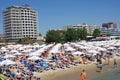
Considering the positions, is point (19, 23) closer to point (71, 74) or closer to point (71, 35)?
point (71, 35)

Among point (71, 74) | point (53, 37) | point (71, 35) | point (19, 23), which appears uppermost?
point (19, 23)

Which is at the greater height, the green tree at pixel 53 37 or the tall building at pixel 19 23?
the tall building at pixel 19 23

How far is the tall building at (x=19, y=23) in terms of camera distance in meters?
137

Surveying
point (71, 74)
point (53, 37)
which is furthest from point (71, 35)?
point (71, 74)

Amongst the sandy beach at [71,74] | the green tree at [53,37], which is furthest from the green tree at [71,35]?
the sandy beach at [71,74]

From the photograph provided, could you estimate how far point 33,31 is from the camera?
140 metres

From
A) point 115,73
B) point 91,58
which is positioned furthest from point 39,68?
point 91,58

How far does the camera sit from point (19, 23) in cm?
14038

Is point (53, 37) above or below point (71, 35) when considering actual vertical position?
below

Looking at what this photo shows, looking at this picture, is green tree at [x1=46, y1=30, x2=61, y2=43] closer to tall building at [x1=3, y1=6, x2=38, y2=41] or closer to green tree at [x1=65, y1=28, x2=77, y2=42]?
green tree at [x1=65, y1=28, x2=77, y2=42]

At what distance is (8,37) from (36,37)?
15.7 m

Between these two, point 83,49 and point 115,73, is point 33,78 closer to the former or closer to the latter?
point 115,73

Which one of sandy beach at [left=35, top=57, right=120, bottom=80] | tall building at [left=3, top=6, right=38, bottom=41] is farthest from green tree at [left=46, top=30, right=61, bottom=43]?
sandy beach at [left=35, top=57, right=120, bottom=80]

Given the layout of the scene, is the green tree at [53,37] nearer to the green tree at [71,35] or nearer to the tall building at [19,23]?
the green tree at [71,35]
